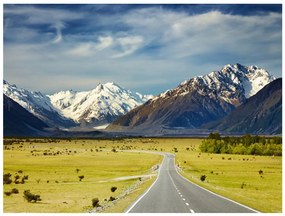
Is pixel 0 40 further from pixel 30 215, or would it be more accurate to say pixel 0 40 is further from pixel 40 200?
pixel 40 200

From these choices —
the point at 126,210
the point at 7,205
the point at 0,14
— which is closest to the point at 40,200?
the point at 7,205

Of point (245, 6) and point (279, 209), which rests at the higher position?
point (245, 6)

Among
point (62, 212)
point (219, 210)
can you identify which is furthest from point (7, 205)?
point (219, 210)

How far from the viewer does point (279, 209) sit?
150ft

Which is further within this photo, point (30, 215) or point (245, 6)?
point (245, 6)

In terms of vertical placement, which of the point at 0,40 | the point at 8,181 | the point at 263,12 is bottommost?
the point at 8,181

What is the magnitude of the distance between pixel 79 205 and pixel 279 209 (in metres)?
22.0

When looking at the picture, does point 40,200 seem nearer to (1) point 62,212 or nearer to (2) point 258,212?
(1) point 62,212

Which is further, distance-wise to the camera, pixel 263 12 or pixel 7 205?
pixel 263 12

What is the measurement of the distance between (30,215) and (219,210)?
57.9ft

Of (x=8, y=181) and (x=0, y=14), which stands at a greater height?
(x=0, y=14)

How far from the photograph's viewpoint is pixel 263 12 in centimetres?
6066

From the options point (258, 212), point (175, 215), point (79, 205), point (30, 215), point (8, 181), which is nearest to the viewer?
point (175, 215)

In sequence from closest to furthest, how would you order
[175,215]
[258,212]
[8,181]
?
[175,215]
[258,212]
[8,181]
